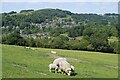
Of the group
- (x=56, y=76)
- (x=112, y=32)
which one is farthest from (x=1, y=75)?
(x=112, y=32)

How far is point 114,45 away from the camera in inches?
3617

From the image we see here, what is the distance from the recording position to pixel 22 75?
22.4 meters

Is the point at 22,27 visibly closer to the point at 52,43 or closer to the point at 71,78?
the point at 52,43

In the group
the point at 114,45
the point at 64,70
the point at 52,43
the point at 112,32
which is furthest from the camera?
the point at 112,32

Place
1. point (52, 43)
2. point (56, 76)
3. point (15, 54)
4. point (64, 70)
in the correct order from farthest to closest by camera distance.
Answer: point (52, 43)
point (15, 54)
point (64, 70)
point (56, 76)

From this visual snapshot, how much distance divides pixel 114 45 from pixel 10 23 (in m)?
111

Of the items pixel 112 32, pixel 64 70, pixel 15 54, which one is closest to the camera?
pixel 64 70

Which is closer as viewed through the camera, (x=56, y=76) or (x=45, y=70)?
(x=56, y=76)

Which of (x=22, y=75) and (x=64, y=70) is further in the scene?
(x=64, y=70)

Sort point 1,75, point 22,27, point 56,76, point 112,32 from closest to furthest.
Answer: point 1,75
point 56,76
point 112,32
point 22,27

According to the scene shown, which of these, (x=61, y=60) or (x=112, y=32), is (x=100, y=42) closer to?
(x=112, y=32)

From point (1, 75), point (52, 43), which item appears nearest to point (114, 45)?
point (52, 43)

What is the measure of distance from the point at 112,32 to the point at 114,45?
170 feet

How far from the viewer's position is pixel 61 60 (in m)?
26.3
